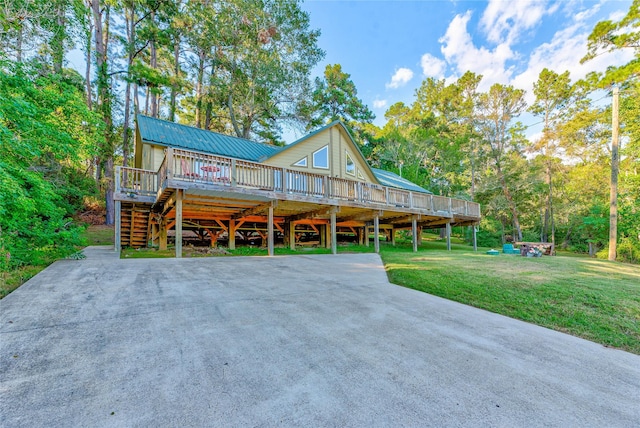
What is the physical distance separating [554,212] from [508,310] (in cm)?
2943

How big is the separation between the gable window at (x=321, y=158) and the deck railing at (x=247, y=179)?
3.28 m

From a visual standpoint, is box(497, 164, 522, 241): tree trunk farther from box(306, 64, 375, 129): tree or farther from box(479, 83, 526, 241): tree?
box(306, 64, 375, 129): tree

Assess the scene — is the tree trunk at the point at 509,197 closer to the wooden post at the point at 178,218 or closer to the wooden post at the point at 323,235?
the wooden post at the point at 323,235

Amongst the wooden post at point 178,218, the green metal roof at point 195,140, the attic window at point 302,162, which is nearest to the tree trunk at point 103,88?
the green metal roof at point 195,140

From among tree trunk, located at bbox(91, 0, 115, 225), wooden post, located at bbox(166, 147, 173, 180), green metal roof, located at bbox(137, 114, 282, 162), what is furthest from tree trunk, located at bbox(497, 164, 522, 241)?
tree trunk, located at bbox(91, 0, 115, 225)

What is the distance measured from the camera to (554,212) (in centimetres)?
2506

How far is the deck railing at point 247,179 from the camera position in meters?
7.31

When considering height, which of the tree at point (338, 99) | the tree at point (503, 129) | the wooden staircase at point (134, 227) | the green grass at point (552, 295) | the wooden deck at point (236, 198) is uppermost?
the tree at point (338, 99)

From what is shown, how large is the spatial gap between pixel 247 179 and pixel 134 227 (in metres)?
6.68

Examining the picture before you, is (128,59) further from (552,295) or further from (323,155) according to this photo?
(552,295)

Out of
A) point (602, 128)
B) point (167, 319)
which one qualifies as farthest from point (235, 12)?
point (602, 128)

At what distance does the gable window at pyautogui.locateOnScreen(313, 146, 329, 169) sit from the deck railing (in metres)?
3.28

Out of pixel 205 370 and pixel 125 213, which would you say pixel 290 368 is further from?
pixel 125 213

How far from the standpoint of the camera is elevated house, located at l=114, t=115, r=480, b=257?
766 centimetres
